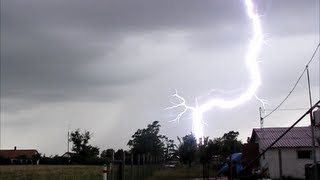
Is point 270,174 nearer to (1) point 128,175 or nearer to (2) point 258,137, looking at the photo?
(2) point 258,137

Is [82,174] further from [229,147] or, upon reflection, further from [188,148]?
[188,148]

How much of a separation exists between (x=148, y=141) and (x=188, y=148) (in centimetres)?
990

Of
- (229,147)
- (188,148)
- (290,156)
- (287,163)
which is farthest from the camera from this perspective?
(188,148)

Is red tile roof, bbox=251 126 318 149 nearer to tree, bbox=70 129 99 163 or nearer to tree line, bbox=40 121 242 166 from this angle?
tree line, bbox=40 121 242 166

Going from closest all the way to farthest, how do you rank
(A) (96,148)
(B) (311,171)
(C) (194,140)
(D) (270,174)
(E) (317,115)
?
(B) (311,171) < (E) (317,115) < (D) (270,174) < (C) (194,140) < (A) (96,148)

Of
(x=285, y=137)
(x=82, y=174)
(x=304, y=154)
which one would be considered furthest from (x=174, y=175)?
(x=304, y=154)

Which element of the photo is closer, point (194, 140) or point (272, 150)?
point (272, 150)

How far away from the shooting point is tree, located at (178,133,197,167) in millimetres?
89625

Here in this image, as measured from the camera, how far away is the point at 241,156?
42.6 metres

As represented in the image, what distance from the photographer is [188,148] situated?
93062mm

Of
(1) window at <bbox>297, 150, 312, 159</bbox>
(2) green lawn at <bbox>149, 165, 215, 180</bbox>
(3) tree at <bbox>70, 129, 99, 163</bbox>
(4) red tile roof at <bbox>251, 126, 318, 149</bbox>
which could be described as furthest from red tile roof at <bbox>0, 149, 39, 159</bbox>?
(1) window at <bbox>297, 150, 312, 159</bbox>

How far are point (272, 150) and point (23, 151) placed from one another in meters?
107

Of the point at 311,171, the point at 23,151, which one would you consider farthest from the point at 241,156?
the point at 23,151

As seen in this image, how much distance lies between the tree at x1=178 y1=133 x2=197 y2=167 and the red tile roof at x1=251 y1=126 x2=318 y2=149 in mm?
46146
